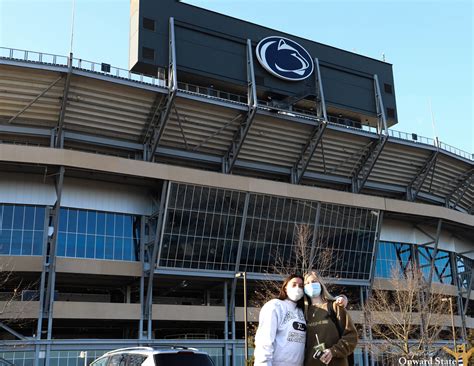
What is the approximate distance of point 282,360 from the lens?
625cm

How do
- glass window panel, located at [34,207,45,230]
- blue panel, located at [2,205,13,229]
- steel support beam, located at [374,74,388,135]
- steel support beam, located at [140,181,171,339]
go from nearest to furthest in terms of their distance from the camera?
blue panel, located at [2,205,13,229] < glass window panel, located at [34,207,45,230] < steel support beam, located at [140,181,171,339] < steel support beam, located at [374,74,388,135]

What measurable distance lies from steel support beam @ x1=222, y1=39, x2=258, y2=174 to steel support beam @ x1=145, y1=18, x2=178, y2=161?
5.92 meters

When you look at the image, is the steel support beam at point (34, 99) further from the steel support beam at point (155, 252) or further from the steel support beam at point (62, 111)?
the steel support beam at point (155, 252)

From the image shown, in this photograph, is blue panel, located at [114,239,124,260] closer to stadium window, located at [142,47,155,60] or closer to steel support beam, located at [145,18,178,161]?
steel support beam, located at [145,18,178,161]

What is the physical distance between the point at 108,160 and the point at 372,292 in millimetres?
26781

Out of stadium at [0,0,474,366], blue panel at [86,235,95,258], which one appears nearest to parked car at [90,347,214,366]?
stadium at [0,0,474,366]

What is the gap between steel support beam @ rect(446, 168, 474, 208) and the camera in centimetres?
5712

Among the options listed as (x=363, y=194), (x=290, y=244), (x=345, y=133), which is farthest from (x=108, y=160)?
(x=363, y=194)

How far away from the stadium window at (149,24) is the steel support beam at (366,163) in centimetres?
2041

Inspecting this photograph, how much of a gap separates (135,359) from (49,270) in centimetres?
3128

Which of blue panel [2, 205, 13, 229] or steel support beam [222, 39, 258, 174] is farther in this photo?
steel support beam [222, 39, 258, 174]

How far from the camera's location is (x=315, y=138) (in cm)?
4684

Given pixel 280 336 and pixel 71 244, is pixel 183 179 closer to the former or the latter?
pixel 71 244

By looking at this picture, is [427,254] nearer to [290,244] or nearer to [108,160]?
Result: [290,244]
